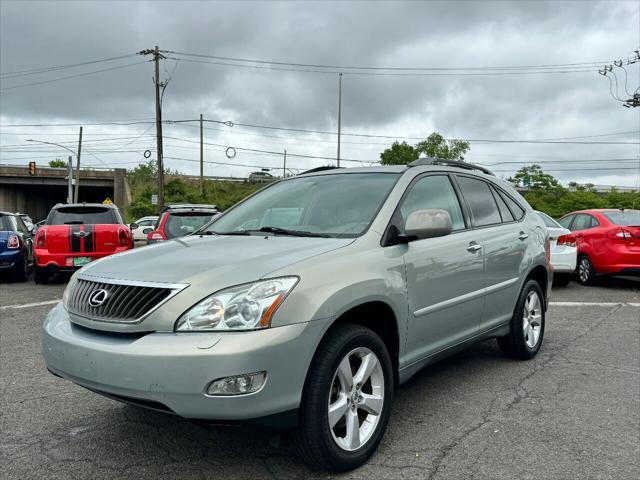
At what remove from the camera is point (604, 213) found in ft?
34.7

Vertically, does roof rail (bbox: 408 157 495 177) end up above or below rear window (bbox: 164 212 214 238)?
above

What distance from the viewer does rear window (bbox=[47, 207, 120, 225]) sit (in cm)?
1022

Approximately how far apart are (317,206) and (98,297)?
1.61 meters

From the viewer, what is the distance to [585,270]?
10.7 metres

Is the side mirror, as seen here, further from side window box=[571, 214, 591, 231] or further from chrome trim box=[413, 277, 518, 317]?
side window box=[571, 214, 591, 231]

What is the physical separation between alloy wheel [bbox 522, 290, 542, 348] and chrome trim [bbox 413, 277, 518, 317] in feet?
1.51

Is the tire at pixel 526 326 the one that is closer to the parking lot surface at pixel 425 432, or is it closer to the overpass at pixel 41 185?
the parking lot surface at pixel 425 432

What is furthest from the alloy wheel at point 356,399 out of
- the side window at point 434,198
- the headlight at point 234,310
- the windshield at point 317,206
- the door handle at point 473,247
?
the door handle at point 473,247

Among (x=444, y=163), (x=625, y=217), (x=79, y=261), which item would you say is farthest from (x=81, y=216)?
(x=625, y=217)

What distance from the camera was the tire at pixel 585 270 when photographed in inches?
412

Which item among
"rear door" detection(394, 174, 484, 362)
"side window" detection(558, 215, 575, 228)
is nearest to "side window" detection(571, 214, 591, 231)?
"side window" detection(558, 215, 575, 228)

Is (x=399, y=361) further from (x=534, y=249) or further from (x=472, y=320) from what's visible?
(x=534, y=249)

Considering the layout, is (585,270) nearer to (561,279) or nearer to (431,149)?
(561,279)

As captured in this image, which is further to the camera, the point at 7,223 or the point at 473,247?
the point at 7,223
